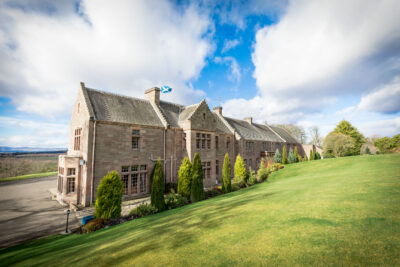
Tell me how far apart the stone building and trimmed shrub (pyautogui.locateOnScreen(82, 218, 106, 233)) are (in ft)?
17.8

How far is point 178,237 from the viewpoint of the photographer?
20.7ft

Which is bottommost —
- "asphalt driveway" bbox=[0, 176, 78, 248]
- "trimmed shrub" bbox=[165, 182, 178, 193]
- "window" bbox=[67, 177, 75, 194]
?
"asphalt driveway" bbox=[0, 176, 78, 248]

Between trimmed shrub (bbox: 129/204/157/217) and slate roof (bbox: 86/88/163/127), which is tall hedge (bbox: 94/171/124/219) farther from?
slate roof (bbox: 86/88/163/127)

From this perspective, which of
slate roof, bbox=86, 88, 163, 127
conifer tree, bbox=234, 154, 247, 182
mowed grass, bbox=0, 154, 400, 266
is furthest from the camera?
conifer tree, bbox=234, 154, 247, 182

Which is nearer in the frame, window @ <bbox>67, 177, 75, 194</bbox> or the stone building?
the stone building

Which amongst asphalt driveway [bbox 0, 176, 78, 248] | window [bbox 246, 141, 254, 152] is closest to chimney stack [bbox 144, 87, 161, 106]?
asphalt driveway [bbox 0, 176, 78, 248]

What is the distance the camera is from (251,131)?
4006 cm

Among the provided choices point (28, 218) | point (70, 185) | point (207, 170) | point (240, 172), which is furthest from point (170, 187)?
point (28, 218)

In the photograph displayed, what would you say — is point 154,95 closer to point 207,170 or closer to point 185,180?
point 185,180

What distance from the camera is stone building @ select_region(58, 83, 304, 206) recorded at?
56.8 ft

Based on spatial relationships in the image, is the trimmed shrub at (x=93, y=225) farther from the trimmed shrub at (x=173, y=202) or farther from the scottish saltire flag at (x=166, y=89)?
the scottish saltire flag at (x=166, y=89)

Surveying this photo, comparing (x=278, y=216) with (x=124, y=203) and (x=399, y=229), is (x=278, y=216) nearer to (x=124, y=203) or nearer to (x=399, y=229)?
(x=399, y=229)

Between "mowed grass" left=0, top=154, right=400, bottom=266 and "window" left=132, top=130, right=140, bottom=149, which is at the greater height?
"window" left=132, top=130, right=140, bottom=149

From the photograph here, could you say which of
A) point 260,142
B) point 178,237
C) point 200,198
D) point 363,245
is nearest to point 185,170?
point 200,198
